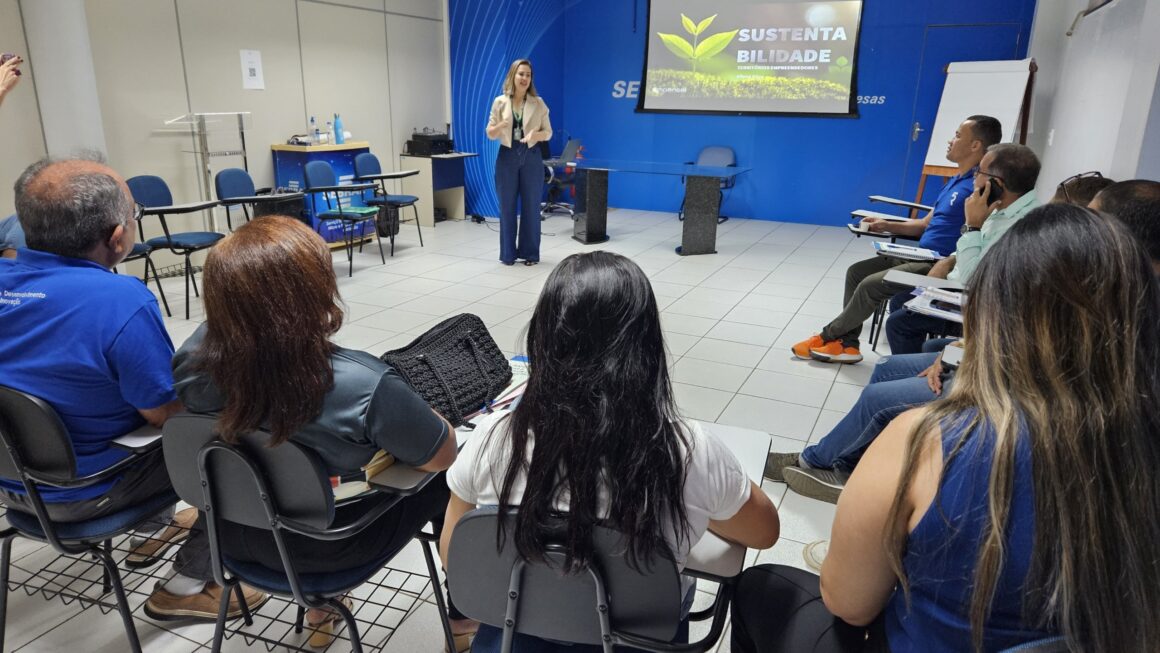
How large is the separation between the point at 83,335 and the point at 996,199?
3.59m

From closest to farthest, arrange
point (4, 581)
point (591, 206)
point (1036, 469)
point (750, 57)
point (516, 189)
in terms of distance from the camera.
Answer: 1. point (1036, 469)
2. point (4, 581)
3. point (516, 189)
4. point (591, 206)
5. point (750, 57)

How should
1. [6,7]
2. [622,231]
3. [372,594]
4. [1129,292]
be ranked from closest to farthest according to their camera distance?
[1129,292] → [372,594] → [6,7] → [622,231]

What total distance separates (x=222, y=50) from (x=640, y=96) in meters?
4.91

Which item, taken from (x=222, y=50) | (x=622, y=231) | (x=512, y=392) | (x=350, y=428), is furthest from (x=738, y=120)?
(x=350, y=428)

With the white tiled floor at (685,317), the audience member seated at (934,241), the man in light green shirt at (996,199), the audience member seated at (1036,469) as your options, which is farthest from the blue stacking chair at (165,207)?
the audience member seated at (1036,469)

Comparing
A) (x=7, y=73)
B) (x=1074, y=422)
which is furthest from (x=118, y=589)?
(x=7, y=73)

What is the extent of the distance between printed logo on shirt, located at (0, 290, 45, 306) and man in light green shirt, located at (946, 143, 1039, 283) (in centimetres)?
330

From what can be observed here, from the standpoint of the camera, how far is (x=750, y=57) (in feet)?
27.7

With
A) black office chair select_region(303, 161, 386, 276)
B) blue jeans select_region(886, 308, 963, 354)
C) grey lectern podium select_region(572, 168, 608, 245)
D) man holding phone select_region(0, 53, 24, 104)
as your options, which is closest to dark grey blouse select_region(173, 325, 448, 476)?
man holding phone select_region(0, 53, 24, 104)

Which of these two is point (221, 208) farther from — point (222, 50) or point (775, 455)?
point (775, 455)

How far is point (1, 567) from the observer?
5.97ft

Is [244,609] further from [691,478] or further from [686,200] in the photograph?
[686,200]

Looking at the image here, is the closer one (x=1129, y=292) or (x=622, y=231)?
(x=1129, y=292)

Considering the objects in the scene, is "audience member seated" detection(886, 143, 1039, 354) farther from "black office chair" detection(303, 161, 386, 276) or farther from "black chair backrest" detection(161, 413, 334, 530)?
"black office chair" detection(303, 161, 386, 276)
